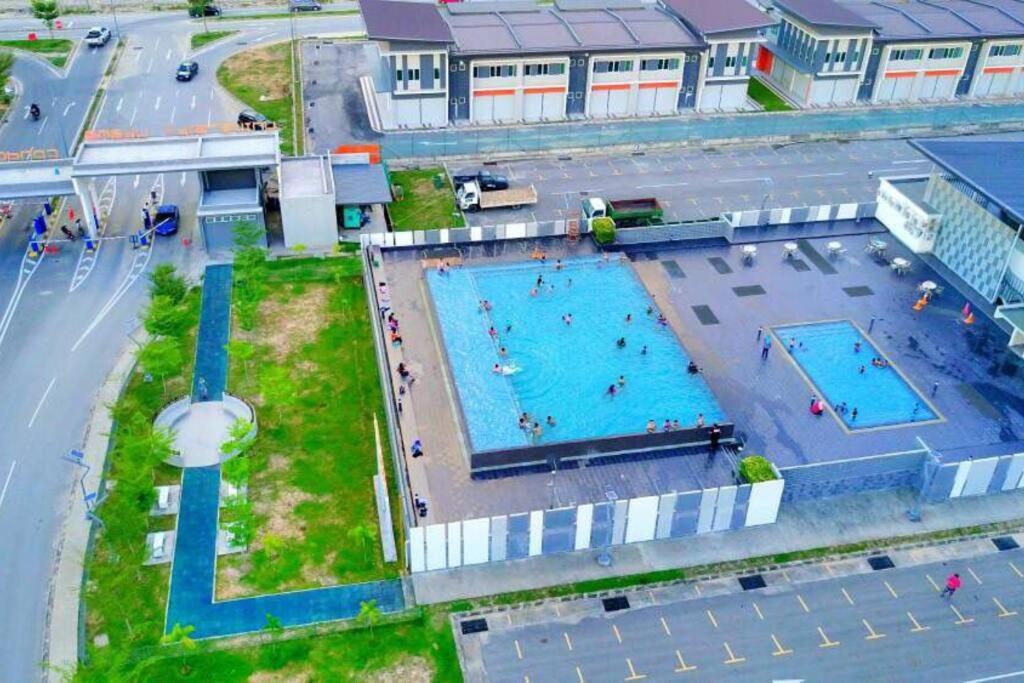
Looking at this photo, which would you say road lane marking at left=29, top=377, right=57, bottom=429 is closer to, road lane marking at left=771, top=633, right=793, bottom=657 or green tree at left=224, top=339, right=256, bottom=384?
green tree at left=224, top=339, right=256, bottom=384

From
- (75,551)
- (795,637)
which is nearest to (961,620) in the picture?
(795,637)

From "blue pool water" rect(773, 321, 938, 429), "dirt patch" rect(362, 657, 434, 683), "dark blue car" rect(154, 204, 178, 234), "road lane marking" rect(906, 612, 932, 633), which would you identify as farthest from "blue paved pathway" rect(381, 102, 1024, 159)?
"road lane marking" rect(906, 612, 932, 633)

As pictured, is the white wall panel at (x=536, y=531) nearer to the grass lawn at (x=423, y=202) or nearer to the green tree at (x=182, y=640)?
the green tree at (x=182, y=640)

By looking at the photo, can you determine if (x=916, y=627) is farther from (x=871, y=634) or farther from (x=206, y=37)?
(x=206, y=37)

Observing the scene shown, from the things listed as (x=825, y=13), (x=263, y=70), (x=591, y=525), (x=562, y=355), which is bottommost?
(x=263, y=70)

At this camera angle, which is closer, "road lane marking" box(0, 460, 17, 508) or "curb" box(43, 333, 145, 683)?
"curb" box(43, 333, 145, 683)

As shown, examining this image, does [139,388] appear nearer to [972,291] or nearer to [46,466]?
[46,466]

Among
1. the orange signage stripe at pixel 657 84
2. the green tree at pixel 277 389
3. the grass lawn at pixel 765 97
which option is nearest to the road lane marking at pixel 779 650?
the green tree at pixel 277 389

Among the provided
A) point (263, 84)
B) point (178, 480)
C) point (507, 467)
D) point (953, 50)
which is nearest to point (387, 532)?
point (507, 467)
